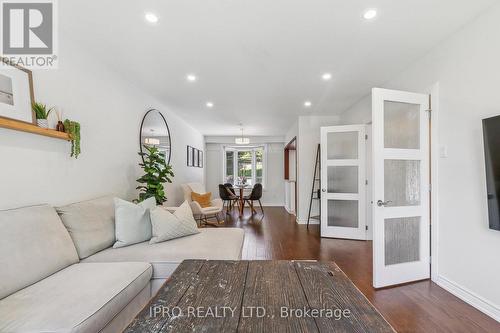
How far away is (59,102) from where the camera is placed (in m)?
2.02

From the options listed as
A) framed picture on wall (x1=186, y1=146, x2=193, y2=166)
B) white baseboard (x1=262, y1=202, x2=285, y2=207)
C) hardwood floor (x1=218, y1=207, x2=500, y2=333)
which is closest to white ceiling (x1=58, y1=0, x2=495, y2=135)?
framed picture on wall (x1=186, y1=146, x2=193, y2=166)

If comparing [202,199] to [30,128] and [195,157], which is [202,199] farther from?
[30,128]

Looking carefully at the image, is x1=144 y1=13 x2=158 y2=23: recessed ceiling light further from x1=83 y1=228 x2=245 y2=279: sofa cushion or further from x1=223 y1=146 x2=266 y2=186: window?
x1=223 y1=146 x2=266 y2=186: window

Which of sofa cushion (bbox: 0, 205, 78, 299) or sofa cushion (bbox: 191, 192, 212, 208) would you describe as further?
sofa cushion (bbox: 191, 192, 212, 208)

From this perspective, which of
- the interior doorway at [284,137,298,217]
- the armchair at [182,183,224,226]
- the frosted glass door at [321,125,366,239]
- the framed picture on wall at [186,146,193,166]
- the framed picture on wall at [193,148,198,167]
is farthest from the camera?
the interior doorway at [284,137,298,217]

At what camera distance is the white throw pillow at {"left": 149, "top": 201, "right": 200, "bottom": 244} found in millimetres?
2117

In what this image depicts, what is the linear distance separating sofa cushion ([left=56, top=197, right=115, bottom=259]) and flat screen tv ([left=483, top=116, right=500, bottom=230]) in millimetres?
3226

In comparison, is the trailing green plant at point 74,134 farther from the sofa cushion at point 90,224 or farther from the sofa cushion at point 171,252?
the sofa cushion at point 171,252

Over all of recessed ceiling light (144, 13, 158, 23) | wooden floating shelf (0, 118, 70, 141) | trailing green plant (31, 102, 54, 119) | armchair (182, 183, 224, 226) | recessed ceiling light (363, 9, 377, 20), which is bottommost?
armchair (182, 183, 224, 226)

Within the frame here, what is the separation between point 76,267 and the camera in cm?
159

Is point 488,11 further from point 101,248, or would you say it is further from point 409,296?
point 101,248

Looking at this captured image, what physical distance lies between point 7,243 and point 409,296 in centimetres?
319

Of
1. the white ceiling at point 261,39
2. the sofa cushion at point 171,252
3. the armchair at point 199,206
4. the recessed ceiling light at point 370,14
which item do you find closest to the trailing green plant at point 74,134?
the white ceiling at point 261,39

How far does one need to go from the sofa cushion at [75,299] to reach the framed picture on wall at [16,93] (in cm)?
120
